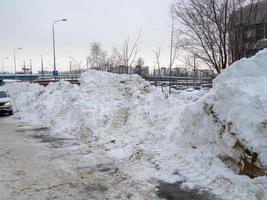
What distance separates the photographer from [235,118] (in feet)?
24.1

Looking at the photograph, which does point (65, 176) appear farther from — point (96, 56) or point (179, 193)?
point (96, 56)

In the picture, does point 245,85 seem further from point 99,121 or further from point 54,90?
point 54,90

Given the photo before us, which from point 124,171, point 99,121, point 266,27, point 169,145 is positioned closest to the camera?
point 124,171

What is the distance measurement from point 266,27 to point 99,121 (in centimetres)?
814

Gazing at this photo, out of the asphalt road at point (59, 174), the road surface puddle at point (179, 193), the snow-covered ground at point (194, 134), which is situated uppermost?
the snow-covered ground at point (194, 134)

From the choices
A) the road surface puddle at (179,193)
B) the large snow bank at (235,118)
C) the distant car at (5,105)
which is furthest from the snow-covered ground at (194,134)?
the distant car at (5,105)

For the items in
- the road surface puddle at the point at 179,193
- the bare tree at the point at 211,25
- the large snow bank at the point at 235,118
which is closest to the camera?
the road surface puddle at the point at 179,193

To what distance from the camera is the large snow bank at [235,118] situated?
673 cm

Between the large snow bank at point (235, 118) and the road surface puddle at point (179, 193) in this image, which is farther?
the large snow bank at point (235, 118)

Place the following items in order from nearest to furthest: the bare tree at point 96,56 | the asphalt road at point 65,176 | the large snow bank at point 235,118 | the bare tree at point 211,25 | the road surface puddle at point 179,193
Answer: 1. the road surface puddle at point 179,193
2. the large snow bank at point 235,118
3. the asphalt road at point 65,176
4. the bare tree at point 211,25
5. the bare tree at point 96,56

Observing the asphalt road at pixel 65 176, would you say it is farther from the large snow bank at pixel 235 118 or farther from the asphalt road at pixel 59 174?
the large snow bank at pixel 235 118

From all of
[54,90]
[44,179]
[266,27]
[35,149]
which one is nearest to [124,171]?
[44,179]

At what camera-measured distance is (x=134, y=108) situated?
14.0m

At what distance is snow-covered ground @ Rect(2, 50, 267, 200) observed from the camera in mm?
6801
